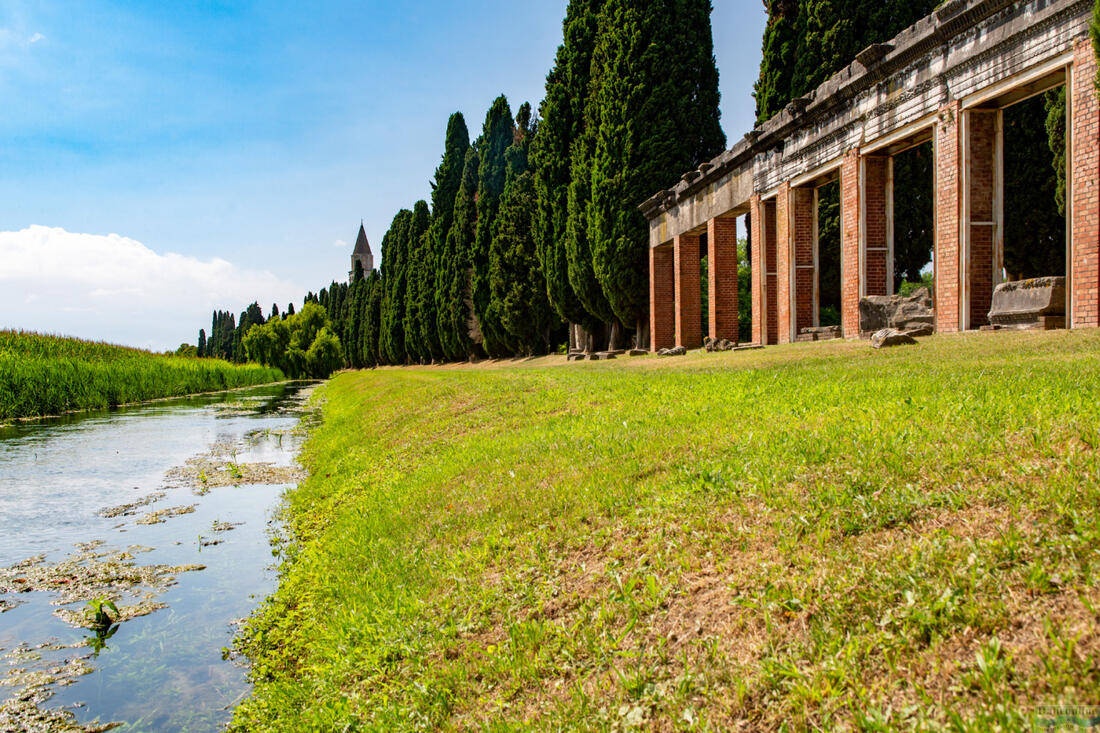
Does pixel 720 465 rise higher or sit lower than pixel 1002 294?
lower

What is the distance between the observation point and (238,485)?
9.20 m

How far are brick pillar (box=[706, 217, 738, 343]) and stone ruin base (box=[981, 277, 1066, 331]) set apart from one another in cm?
846

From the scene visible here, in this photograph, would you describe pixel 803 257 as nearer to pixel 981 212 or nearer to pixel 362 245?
pixel 981 212

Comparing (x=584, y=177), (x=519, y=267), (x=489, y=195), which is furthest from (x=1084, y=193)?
(x=489, y=195)

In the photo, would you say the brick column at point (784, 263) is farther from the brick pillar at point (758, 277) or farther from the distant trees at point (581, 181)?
the distant trees at point (581, 181)

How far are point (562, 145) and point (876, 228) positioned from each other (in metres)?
14.9

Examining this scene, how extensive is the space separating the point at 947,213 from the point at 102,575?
12979 millimetres

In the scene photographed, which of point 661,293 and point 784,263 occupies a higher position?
point 784,263

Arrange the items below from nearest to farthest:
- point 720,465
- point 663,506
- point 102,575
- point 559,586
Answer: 1. point 559,586
2. point 663,506
3. point 720,465
4. point 102,575

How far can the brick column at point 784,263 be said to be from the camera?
52.5ft

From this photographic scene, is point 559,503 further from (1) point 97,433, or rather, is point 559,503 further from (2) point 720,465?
(1) point 97,433

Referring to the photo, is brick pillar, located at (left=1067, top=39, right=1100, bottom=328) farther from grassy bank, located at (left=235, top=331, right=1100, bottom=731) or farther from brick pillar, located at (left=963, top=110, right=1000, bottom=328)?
grassy bank, located at (left=235, top=331, right=1100, bottom=731)

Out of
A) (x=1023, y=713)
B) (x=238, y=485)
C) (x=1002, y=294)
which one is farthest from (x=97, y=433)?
(x=1002, y=294)

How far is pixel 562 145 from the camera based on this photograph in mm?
26047
